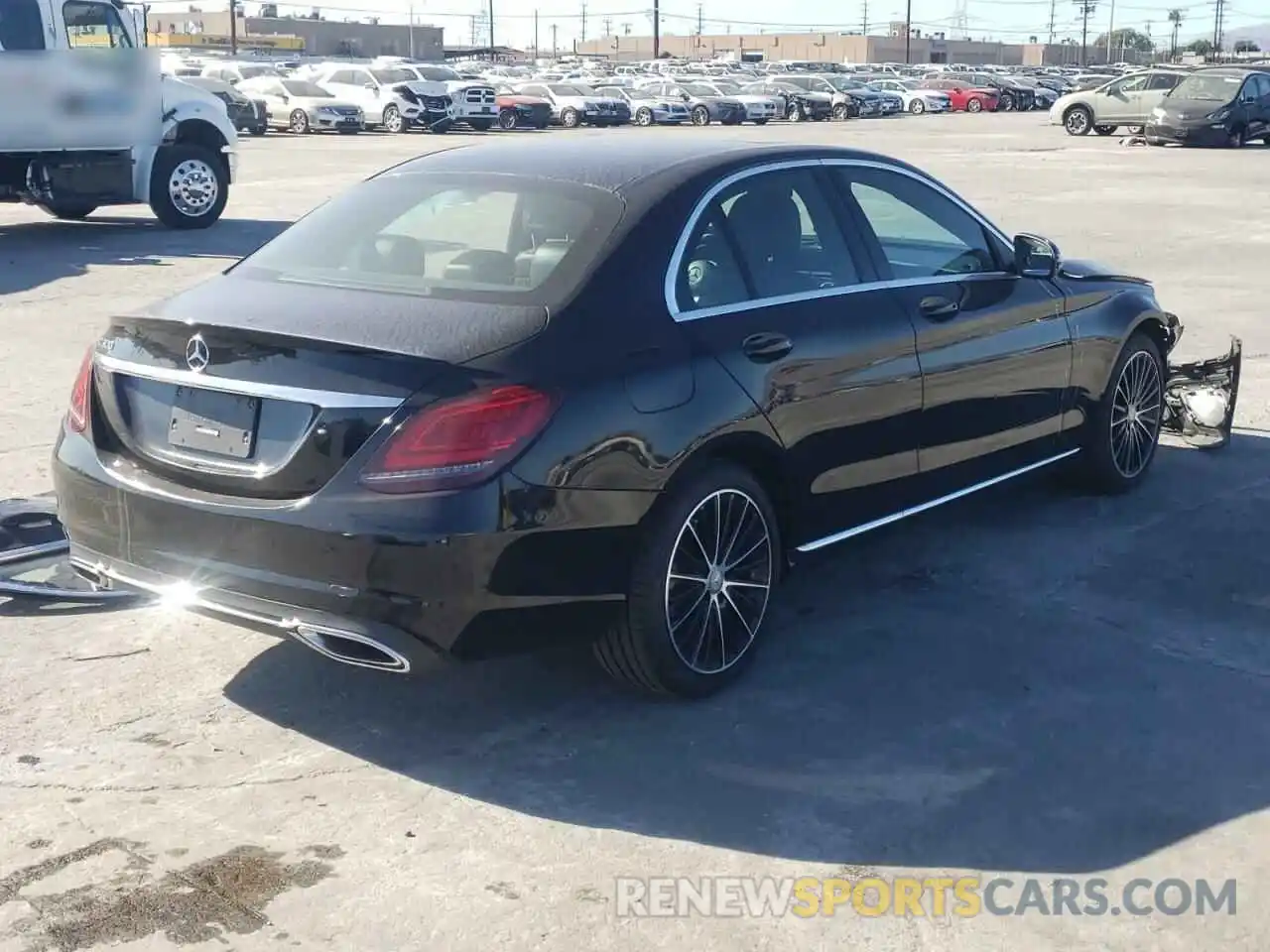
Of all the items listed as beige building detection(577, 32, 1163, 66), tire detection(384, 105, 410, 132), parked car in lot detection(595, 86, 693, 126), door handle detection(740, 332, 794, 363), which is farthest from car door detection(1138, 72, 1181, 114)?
beige building detection(577, 32, 1163, 66)

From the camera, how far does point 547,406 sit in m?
4.14

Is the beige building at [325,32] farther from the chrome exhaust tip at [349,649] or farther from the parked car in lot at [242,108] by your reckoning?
the chrome exhaust tip at [349,649]

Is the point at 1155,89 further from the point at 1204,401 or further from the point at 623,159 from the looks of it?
the point at 623,159

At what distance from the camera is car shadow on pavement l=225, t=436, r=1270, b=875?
4.04 m

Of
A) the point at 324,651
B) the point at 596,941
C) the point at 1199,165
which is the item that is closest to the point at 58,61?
the point at 324,651

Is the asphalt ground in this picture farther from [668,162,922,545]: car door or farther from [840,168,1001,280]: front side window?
[840,168,1001,280]: front side window

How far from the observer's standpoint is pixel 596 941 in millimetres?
3484

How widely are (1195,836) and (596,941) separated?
1580mm

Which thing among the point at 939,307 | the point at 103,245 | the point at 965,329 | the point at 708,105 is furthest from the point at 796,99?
the point at 939,307

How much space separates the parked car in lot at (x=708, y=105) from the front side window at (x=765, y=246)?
146 feet

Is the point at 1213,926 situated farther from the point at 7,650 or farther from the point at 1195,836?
the point at 7,650

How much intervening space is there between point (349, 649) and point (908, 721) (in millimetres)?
1656

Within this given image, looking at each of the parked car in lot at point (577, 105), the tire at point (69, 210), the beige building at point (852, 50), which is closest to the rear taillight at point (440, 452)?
the tire at point (69, 210)

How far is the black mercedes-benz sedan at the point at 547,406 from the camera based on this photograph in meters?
4.07
